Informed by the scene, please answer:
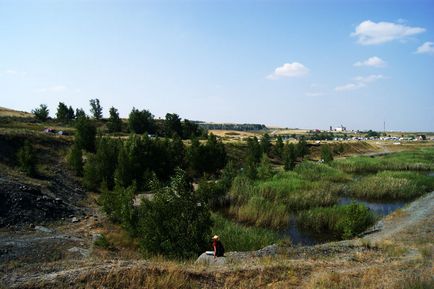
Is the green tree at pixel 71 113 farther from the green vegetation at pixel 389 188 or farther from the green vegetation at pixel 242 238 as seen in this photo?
the green vegetation at pixel 242 238

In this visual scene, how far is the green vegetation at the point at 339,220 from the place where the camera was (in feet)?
79.2

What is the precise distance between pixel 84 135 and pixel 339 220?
111 ft

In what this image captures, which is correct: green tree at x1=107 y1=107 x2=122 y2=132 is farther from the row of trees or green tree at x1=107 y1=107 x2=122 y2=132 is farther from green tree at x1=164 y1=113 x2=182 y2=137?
green tree at x1=164 y1=113 x2=182 y2=137

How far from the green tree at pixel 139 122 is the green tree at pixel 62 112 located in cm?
1825

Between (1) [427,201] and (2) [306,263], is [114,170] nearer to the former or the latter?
(2) [306,263]

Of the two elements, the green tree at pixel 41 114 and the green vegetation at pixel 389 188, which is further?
the green tree at pixel 41 114

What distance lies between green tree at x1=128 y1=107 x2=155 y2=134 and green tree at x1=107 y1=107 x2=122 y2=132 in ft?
8.37

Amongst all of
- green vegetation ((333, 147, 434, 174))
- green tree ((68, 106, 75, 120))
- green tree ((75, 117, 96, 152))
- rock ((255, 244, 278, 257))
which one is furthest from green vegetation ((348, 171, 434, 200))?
green tree ((68, 106, 75, 120))

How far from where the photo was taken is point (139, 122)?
80000 mm

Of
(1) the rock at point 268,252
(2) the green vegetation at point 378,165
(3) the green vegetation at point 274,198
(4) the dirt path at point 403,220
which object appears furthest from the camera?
(2) the green vegetation at point 378,165

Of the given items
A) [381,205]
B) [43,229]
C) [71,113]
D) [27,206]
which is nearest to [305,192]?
[381,205]

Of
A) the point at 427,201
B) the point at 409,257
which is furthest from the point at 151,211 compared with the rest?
the point at 427,201

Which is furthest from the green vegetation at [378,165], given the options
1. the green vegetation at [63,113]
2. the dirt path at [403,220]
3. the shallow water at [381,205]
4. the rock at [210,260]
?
the green vegetation at [63,113]

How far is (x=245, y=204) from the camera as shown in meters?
32.4
